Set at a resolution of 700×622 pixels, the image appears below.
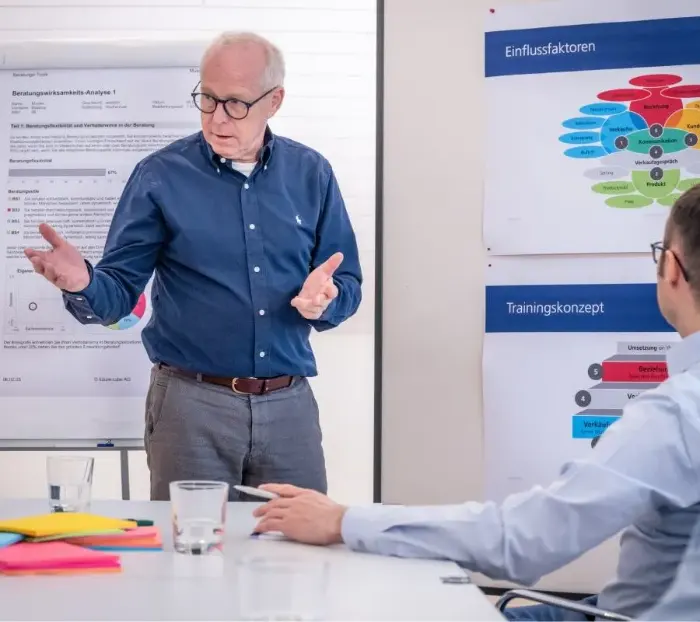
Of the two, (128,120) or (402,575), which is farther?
(128,120)

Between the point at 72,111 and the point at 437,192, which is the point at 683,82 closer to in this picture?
the point at 437,192

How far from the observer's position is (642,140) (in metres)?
3.22

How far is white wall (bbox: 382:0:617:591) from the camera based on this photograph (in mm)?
3307

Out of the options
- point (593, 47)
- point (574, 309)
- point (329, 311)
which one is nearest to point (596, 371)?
point (574, 309)

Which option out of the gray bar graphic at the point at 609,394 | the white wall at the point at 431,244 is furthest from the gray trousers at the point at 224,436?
the gray bar graphic at the point at 609,394

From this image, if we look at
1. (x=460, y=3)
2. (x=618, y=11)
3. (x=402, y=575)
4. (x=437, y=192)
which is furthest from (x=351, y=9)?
(x=402, y=575)

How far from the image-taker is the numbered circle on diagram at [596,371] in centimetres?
321

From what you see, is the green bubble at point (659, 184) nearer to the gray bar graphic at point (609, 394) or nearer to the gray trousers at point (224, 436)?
the gray bar graphic at point (609, 394)

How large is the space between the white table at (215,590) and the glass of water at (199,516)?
24mm

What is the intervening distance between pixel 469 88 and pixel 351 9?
50 cm

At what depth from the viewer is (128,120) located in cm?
325

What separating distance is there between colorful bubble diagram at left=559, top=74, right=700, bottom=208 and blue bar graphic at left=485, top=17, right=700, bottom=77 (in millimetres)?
82

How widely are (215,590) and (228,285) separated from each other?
131 centimetres

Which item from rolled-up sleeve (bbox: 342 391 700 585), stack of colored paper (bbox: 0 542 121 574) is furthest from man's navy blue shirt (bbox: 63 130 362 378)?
rolled-up sleeve (bbox: 342 391 700 585)
